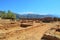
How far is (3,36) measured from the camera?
39.2 feet

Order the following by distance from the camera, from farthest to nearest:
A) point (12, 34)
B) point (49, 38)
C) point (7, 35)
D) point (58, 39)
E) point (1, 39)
Answer: 1. point (12, 34)
2. point (7, 35)
3. point (1, 39)
4. point (49, 38)
5. point (58, 39)

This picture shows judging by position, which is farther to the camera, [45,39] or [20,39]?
[20,39]

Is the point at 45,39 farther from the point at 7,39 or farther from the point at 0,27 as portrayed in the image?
the point at 0,27

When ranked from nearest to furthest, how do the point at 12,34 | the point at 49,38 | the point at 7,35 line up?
the point at 49,38, the point at 7,35, the point at 12,34

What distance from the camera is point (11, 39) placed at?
11.9m

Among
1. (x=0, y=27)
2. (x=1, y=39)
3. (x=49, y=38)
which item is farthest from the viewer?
(x=0, y=27)

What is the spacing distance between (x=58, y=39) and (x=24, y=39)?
427 cm

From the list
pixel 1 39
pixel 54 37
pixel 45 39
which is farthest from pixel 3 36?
pixel 54 37

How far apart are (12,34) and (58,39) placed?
594 cm

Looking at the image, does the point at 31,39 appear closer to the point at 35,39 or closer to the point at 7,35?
the point at 35,39

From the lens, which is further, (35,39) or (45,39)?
(35,39)

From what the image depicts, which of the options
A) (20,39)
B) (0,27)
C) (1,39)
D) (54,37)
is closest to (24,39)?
(20,39)

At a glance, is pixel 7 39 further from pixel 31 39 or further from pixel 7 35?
pixel 31 39

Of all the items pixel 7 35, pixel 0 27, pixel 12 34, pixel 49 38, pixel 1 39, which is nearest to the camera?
pixel 49 38
